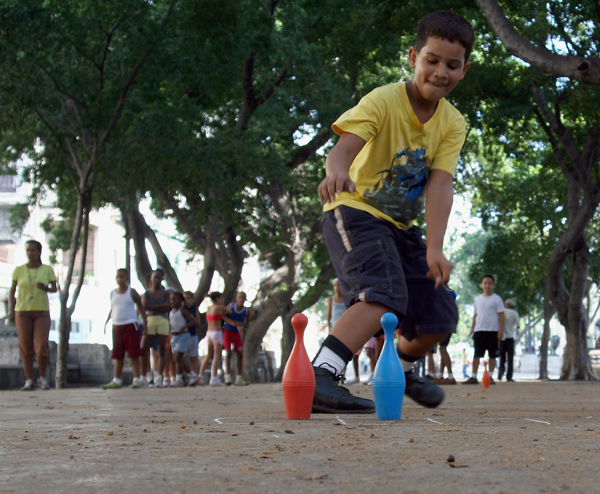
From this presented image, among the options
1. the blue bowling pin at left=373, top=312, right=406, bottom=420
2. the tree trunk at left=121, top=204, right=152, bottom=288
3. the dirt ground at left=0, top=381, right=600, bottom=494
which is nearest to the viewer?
the dirt ground at left=0, top=381, right=600, bottom=494

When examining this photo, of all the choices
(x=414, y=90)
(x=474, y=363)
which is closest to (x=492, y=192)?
(x=474, y=363)

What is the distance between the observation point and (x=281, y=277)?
22.5m

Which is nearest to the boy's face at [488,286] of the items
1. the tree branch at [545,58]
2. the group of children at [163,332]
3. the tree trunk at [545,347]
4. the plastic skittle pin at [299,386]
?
the group of children at [163,332]

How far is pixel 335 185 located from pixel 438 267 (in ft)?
2.61

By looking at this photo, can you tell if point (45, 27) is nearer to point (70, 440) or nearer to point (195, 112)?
point (195, 112)

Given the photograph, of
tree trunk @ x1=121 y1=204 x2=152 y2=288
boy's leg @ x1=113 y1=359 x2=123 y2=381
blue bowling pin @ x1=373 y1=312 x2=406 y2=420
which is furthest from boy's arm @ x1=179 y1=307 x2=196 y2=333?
blue bowling pin @ x1=373 y1=312 x2=406 y2=420

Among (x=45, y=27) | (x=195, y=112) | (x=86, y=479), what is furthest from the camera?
(x=195, y=112)

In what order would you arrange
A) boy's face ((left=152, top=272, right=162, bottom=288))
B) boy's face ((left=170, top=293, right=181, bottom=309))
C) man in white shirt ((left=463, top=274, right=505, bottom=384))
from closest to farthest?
1. boy's face ((left=152, top=272, right=162, bottom=288))
2. man in white shirt ((left=463, top=274, right=505, bottom=384))
3. boy's face ((left=170, top=293, right=181, bottom=309))

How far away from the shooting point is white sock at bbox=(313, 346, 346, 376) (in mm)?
4301

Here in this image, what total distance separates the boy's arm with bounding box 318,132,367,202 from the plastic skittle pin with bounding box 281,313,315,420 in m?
0.68

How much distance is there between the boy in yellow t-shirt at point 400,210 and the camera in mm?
4262

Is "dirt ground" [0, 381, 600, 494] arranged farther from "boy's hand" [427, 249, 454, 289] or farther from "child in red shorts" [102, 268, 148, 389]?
"child in red shorts" [102, 268, 148, 389]

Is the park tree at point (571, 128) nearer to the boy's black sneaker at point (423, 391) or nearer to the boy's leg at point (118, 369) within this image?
the boy's leg at point (118, 369)

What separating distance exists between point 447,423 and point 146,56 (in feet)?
37.5
